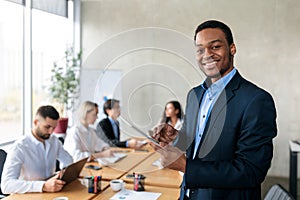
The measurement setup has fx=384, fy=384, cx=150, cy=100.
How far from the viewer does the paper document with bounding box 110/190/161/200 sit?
263 cm

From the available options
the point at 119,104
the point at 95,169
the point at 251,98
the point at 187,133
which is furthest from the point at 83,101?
the point at 95,169

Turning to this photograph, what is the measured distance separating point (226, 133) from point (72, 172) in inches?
68.8

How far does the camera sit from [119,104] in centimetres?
132

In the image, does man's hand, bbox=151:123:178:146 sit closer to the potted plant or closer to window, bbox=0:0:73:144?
window, bbox=0:0:73:144

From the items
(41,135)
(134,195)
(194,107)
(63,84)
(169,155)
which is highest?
(63,84)

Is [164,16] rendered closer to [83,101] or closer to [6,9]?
[6,9]

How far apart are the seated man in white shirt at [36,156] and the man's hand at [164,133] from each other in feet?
5.21

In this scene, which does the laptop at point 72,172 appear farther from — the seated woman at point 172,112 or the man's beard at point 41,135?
the seated woman at point 172,112

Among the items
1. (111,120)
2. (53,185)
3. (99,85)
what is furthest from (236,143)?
(53,185)

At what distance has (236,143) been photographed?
1.46 m

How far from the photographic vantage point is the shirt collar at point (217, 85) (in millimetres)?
1506

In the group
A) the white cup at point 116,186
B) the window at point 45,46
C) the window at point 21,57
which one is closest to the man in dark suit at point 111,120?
the white cup at point 116,186

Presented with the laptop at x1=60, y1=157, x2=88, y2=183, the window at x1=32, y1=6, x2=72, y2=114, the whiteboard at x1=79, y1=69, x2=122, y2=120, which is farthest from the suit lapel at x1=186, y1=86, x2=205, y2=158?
the window at x1=32, y1=6, x2=72, y2=114

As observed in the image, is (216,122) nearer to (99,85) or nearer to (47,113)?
(99,85)
